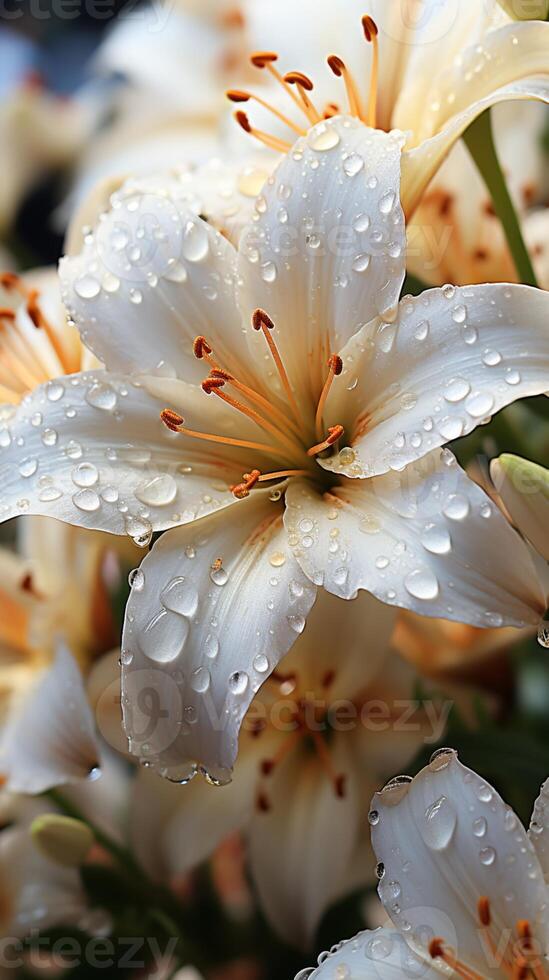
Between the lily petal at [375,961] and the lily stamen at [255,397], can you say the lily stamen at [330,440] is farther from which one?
the lily petal at [375,961]

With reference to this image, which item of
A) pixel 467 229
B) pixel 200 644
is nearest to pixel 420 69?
pixel 467 229

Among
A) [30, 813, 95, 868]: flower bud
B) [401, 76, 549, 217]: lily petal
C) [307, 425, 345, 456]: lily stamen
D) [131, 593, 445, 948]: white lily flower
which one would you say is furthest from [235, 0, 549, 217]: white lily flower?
[30, 813, 95, 868]: flower bud

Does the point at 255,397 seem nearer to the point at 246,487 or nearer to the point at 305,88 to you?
the point at 246,487

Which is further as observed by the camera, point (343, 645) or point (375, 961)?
point (343, 645)

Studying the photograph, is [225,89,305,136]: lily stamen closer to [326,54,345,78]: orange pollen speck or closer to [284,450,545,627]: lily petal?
[326,54,345,78]: orange pollen speck

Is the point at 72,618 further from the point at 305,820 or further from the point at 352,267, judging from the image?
the point at 352,267
